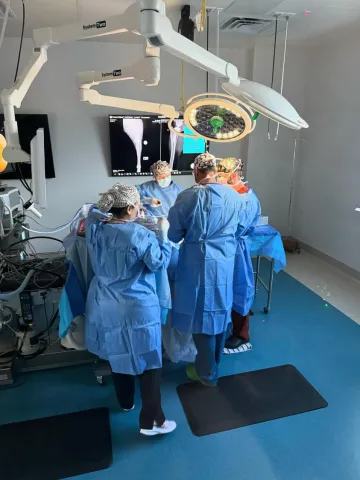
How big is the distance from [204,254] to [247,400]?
3.25 feet

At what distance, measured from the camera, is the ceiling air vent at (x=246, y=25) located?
3344 millimetres

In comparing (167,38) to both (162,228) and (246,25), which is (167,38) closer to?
(162,228)

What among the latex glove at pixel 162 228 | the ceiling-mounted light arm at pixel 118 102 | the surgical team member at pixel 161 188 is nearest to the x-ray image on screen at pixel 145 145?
the surgical team member at pixel 161 188

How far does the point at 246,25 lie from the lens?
3.51 m

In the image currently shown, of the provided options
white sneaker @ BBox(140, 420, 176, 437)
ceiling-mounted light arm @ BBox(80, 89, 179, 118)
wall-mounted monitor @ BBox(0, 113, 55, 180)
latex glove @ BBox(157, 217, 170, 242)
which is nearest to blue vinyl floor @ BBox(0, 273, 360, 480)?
white sneaker @ BBox(140, 420, 176, 437)

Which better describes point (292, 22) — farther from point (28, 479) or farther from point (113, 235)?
point (28, 479)

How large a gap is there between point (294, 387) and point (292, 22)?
3.24 meters

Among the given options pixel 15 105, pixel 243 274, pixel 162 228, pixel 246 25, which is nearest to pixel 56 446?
pixel 162 228

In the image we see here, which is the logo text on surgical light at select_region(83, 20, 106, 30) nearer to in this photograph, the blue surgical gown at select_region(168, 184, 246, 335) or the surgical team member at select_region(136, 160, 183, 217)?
the blue surgical gown at select_region(168, 184, 246, 335)

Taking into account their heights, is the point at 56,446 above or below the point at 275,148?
below

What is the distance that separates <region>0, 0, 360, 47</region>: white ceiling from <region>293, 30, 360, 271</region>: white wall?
0.65 metres

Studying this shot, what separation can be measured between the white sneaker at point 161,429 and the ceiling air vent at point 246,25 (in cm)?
333

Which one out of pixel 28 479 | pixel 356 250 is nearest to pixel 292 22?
pixel 356 250

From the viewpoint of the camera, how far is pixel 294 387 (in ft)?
7.95
